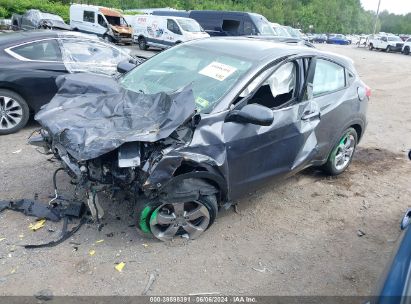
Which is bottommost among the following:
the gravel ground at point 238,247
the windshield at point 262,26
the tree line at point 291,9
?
the gravel ground at point 238,247

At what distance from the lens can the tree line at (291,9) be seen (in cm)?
3103

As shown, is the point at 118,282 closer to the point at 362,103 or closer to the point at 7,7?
the point at 362,103

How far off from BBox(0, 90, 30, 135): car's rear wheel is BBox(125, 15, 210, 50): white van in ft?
46.9

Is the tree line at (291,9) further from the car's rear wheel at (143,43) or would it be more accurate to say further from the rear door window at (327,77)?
the rear door window at (327,77)

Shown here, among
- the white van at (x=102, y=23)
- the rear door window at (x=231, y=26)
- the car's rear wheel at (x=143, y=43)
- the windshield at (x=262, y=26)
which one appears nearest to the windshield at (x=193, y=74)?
the windshield at (x=262, y=26)

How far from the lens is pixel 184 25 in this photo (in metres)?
19.9

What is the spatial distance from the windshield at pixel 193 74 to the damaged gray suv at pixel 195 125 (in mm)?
12

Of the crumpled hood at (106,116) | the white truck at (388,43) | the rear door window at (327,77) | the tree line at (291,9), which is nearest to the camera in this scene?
the crumpled hood at (106,116)

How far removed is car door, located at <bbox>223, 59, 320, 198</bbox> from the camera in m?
3.44

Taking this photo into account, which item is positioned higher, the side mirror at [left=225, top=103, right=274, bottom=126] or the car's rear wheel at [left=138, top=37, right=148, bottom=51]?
the side mirror at [left=225, top=103, right=274, bottom=126]

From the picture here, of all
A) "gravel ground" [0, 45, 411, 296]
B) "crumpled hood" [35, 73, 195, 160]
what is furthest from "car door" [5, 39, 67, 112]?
"crumpled hood" [35, 73, 195, 160]

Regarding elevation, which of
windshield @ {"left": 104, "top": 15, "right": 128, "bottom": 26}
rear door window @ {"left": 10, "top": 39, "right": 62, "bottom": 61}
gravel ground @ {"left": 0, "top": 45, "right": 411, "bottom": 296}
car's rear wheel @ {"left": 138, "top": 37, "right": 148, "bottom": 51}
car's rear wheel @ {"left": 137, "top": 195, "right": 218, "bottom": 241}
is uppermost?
windshield @ {"left": 104, "top": 15, "right": 128, "bottom": 26}

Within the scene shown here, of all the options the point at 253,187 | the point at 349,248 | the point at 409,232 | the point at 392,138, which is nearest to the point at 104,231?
the point at 253,187

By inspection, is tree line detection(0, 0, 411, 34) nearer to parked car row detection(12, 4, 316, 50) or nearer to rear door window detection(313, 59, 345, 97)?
parked car row detection(12, 4, 316, 50)
